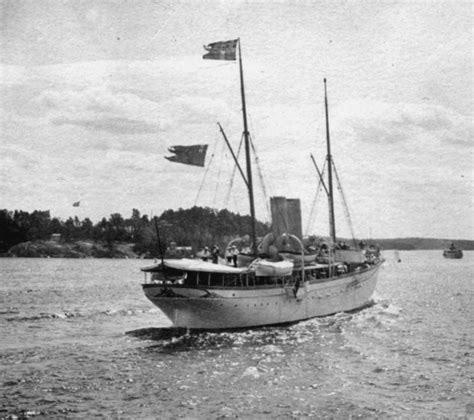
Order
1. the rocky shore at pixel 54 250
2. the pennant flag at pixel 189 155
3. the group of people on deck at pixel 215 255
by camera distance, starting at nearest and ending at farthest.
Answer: the pennant flag at pixel 189 155, the group of people on deck at pixel 215 255, the rocky shore at pixel 54 250

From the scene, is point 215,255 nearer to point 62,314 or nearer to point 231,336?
point 231,336

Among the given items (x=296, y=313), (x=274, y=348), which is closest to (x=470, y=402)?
(x=274, y=348)

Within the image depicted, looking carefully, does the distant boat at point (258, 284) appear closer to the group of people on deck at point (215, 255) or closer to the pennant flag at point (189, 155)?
the group of people on deck at point (215, 255)

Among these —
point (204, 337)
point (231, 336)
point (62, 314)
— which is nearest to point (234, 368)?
point (204, 337)

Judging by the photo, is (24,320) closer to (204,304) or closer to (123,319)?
(123,319)

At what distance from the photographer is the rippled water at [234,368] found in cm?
1903

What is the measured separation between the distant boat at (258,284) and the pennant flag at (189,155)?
5948 mm

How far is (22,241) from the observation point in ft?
629

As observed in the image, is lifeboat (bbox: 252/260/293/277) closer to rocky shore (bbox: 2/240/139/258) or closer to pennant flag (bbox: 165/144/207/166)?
pennant flag (bbox: 165/144/207/166)

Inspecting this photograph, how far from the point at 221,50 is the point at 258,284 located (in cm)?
1530

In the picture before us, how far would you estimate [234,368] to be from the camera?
24828 mm

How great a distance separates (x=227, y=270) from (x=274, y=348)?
6078mm

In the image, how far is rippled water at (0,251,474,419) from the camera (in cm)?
1903

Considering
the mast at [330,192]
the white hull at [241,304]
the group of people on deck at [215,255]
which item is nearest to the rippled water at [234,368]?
the white hull at [241,304]
